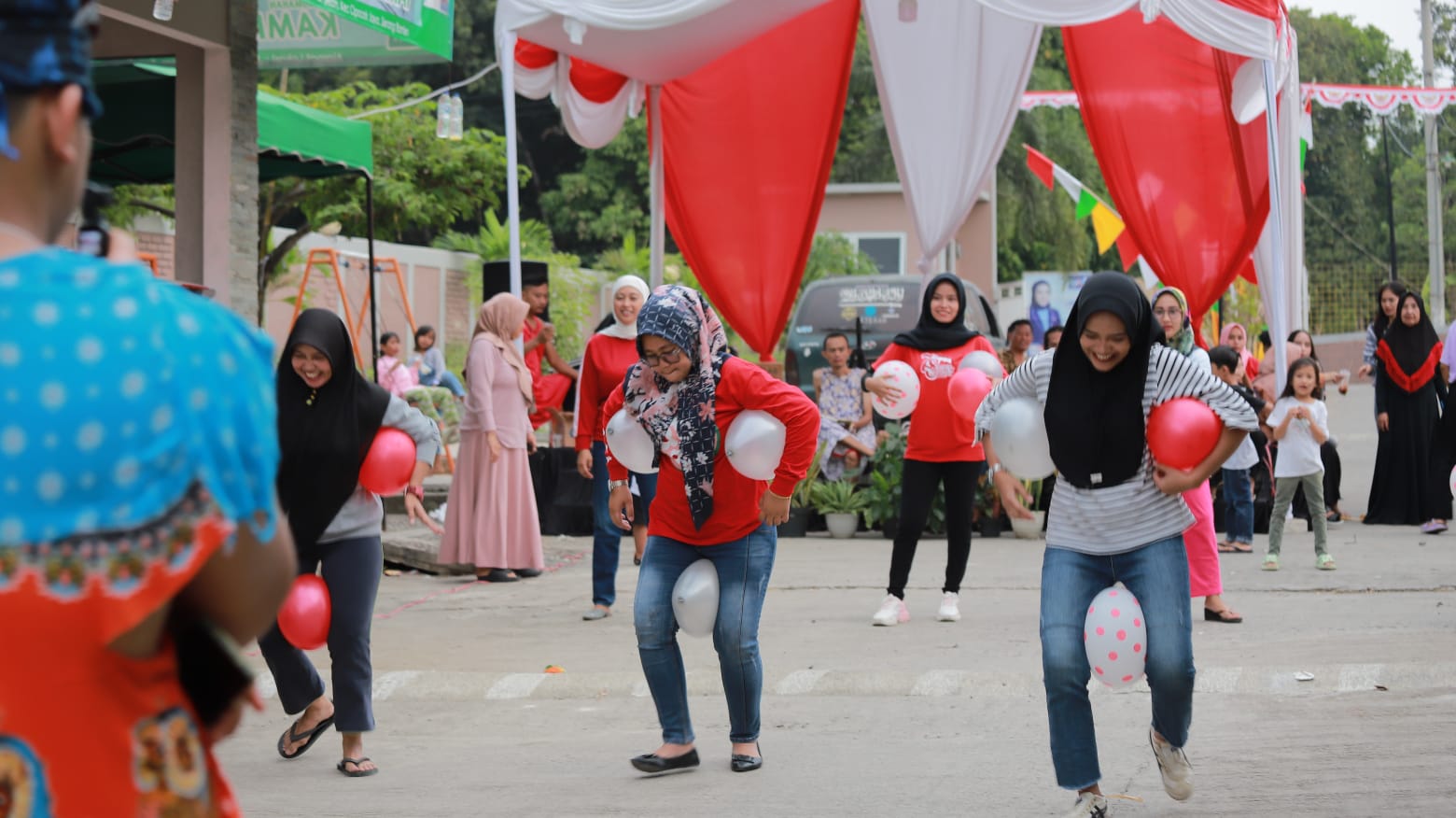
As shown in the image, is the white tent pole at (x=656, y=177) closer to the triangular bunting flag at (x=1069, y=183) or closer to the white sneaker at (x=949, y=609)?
the white sneaker at (x=949, y=609)

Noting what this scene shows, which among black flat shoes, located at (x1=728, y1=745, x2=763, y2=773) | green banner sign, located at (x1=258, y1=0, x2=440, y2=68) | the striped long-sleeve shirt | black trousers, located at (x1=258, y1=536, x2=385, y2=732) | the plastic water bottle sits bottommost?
black flat shoes, located at (x1=728, y1=745, x2=763, y2=773)

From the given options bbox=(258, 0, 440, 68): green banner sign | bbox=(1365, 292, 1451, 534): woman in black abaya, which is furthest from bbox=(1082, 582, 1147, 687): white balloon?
bbox=(1365, 292, 1451, 534): woman in black abaya

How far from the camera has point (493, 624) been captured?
9.66 metres

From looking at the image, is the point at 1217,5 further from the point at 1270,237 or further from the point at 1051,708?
the point at 1051,708

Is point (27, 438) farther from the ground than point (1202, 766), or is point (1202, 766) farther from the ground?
point (27, 438)

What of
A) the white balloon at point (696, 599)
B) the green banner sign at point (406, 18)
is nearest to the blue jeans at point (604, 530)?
the green banner sign at point (406, 18)

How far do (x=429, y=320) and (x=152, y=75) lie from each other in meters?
17.8

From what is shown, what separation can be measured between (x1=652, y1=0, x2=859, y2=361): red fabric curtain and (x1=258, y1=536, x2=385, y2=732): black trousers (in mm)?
7773

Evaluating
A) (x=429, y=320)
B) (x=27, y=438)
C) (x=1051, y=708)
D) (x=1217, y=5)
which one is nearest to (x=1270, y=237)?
(x=1217, y=5)

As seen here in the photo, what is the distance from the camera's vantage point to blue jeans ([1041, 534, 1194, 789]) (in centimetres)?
497

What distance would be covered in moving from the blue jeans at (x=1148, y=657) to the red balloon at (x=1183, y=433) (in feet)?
0.99

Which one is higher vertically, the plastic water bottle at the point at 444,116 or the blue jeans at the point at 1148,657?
the plastic water bottle at the point at 444,116

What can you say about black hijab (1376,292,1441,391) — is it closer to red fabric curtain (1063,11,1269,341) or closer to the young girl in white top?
red fabric curtain (1063,11,1269,341)

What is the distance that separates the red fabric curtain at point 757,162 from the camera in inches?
529
